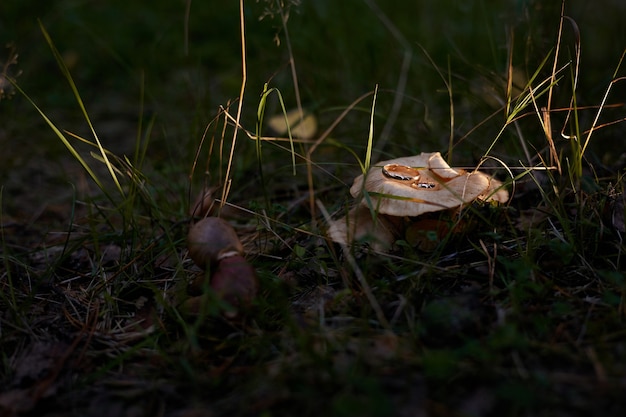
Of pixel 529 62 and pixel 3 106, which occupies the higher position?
pixel 529 62

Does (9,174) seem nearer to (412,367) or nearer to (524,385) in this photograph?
(412,367)

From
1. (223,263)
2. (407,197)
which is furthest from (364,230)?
(223,263)

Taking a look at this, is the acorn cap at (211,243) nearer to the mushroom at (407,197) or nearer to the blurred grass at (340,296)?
the blurred grass at (340,296)

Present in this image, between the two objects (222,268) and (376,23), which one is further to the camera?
(376,23)

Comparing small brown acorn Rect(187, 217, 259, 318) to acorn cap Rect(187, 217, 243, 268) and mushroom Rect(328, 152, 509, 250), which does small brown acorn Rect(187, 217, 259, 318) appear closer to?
acorn cap Rect(187, 217, 243, 268)

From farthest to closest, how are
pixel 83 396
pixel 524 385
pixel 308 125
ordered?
pixel 308 125 → pixel 83 396 → pixel 524 385

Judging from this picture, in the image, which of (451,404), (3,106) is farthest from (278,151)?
(3,106)

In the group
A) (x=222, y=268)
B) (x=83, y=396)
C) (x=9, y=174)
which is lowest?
(x=9, y=174)

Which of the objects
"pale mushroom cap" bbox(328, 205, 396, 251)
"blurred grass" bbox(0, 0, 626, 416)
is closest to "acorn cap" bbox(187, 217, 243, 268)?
"blurred grass" bbox(0, 0, 626, 416)

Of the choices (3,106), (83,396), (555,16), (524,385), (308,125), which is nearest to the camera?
(524,385)

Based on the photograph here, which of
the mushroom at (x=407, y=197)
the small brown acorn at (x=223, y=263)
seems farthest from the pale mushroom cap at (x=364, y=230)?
the small brown acorn at (x=223, y=263)
